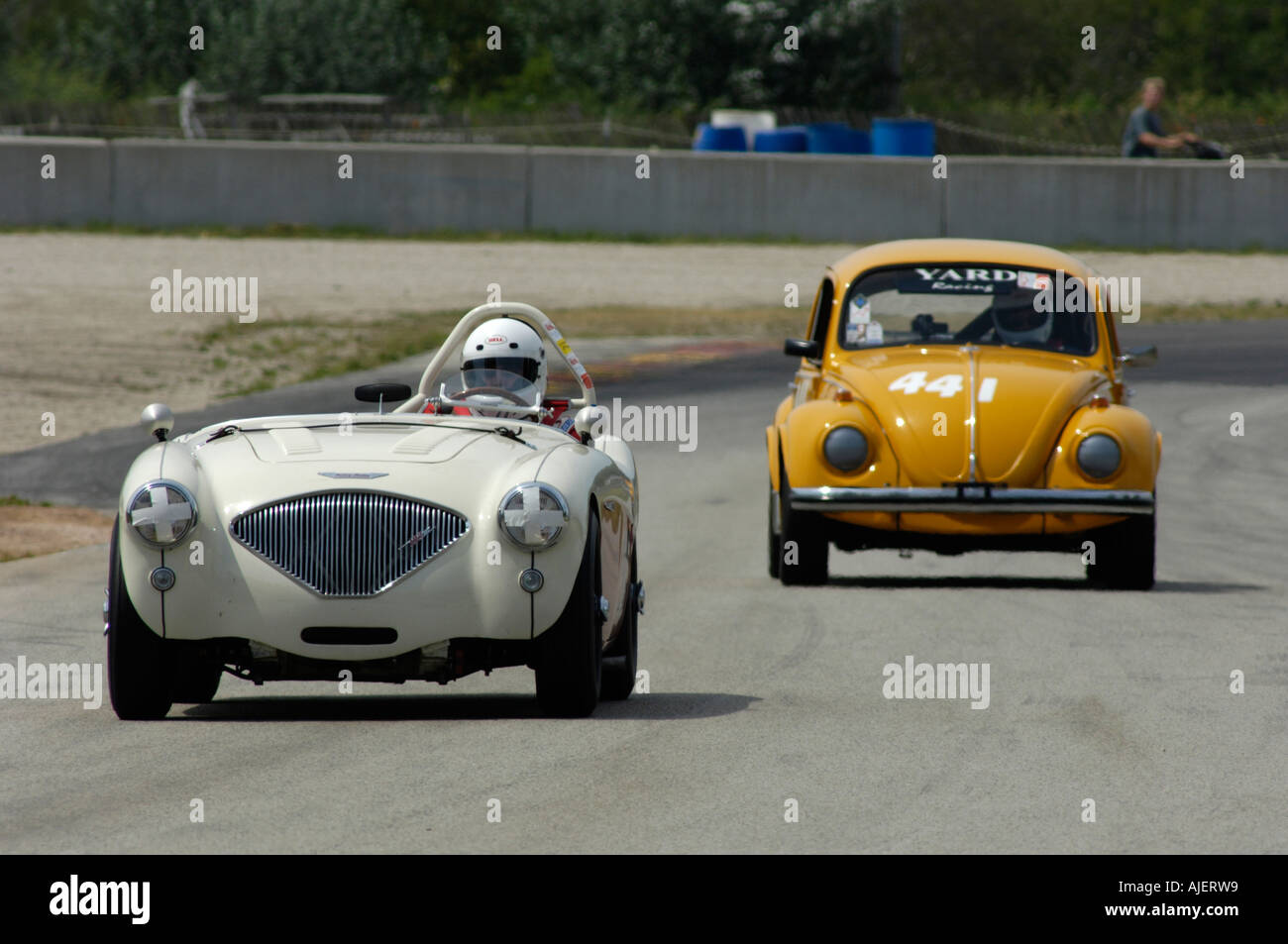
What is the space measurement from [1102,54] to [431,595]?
64.1 meters

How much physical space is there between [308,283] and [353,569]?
22.3 m

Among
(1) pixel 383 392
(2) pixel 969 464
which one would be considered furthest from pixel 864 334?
(1) pixel 383 392

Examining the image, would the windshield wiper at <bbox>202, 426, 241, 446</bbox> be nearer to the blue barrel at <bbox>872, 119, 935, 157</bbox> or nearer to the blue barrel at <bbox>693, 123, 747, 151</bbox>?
the blue barrel at <bbox>872, 119, 935, 157</bbox>

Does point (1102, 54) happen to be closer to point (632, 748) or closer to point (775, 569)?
point (775, 569)

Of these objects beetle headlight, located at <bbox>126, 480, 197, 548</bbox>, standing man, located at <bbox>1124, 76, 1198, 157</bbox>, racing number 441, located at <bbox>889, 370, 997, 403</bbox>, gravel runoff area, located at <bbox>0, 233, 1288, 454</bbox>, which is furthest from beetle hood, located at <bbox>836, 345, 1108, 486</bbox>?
standing man, located at <bbox>1124, 76, 1198, 157</bbox>

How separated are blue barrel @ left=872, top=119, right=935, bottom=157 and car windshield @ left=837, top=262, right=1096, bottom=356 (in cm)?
2388

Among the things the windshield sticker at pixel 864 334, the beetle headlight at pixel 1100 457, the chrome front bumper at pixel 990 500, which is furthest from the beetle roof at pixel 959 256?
the chrome front bumper at pixel 990 500

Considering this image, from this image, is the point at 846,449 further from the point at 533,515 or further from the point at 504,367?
the point at 533,515

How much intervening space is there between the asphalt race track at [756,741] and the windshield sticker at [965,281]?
1595mm

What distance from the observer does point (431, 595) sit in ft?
22.3

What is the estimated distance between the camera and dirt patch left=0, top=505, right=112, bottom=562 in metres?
13.4

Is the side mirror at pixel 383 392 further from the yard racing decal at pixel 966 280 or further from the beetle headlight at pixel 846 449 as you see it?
the yard racing decal at pixel 966 280

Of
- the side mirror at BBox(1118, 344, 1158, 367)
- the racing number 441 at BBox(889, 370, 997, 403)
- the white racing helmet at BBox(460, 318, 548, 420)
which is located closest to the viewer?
the white racing helmet at BBox(460, 318, 548, 420)
